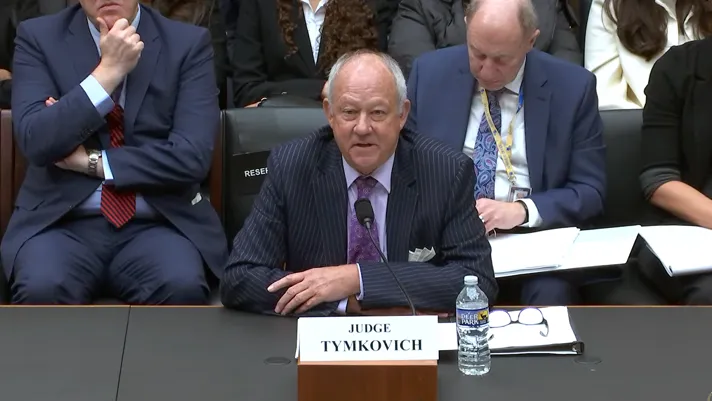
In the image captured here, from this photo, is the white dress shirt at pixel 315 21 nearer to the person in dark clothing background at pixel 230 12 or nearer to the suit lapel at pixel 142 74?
the person in dark clothing background at pixel 230 12

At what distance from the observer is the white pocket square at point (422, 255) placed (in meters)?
2.64

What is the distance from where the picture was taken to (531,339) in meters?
2.21

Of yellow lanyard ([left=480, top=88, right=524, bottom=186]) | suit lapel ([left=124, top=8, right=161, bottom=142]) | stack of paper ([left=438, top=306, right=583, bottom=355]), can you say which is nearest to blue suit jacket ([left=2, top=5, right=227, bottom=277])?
suit lapel ([left=124, top=8, right=161, bottom=142])

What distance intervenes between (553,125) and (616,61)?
896 mm

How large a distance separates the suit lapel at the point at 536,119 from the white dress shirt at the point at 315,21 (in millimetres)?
1172

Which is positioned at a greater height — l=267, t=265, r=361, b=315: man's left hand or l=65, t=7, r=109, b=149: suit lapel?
l=65, t=7, r=109, b=149: suit lapel

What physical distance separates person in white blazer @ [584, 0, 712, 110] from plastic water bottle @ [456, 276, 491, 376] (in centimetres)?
207

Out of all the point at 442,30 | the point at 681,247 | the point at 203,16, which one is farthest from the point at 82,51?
the point at 681,247

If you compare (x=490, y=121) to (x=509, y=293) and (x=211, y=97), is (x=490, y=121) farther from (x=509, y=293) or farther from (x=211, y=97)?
(x=211, y=97)

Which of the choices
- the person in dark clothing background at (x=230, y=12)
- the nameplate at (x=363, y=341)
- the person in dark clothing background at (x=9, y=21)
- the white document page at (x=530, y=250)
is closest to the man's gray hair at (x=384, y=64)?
the white document page at (x=530, y=250)

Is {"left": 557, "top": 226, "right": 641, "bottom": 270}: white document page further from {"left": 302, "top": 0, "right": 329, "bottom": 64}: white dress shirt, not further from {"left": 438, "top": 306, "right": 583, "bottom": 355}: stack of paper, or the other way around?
{"left": 302, "top": 0, "right": 329, "bottom": 64}: white dress shirt

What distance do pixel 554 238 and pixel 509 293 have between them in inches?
8.0

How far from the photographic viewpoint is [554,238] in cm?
306

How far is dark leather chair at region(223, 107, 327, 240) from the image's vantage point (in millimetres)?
3477
